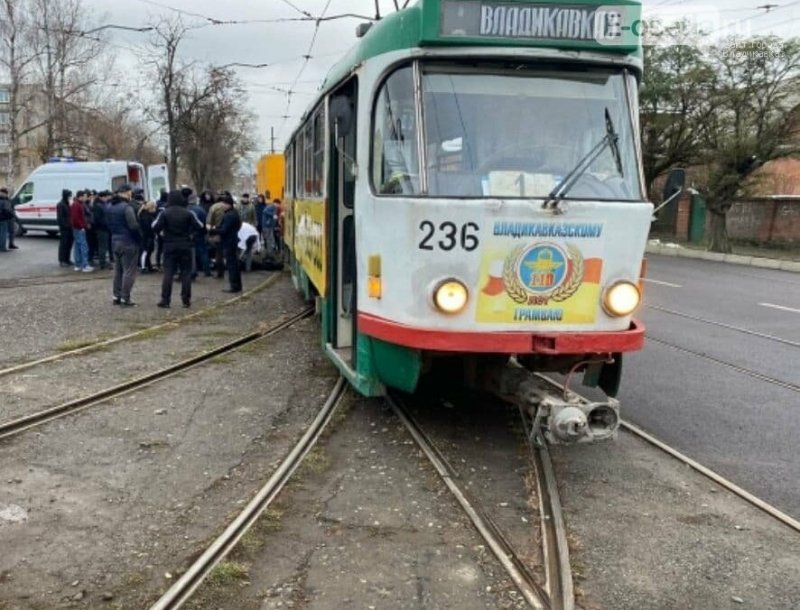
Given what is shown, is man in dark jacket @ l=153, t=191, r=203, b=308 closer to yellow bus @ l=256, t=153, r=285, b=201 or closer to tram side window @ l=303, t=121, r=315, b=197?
tram side window @ l=303, t=121, r=315, b=197

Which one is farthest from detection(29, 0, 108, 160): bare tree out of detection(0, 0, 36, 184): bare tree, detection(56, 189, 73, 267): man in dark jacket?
detection(56, 189, 73, 267): man in dark jacket

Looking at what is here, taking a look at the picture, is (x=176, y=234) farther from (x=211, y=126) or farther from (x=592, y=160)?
(x=211, y=126)

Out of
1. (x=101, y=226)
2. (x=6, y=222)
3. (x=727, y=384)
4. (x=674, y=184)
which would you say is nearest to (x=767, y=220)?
(x=101, y=226)

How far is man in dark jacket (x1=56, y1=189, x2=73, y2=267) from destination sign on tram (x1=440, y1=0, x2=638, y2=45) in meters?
14.1

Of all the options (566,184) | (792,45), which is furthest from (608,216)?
(792,45)

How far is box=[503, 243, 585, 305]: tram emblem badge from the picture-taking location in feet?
17.9

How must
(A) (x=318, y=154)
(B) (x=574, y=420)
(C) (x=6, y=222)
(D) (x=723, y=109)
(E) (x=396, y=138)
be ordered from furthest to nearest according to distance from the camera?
(D) (x=723, y=109) → (C) (x=6, y=222) → (A) (x=318, y=154) → (E) (x=396, y=138) → (B) (x=574, y=420)

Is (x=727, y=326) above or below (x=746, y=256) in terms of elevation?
above

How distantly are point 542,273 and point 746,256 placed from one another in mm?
25878

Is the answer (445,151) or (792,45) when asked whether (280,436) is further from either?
(792,45)

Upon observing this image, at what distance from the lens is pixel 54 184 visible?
26297 mm

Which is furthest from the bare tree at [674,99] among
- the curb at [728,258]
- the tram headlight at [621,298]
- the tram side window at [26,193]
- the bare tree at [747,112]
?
the tram headlight at [621,298]

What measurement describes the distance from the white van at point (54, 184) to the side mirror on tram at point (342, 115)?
21.2m

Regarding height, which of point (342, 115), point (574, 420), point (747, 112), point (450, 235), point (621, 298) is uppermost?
point (747, 112)
